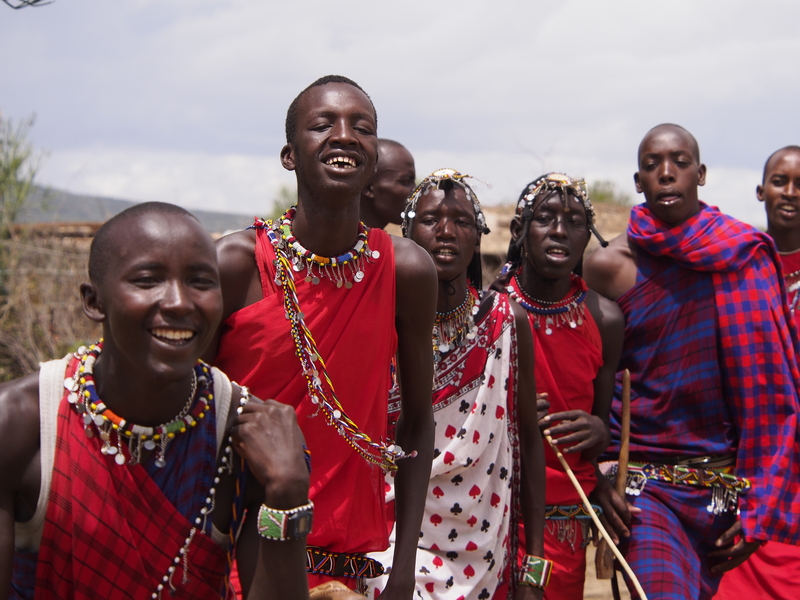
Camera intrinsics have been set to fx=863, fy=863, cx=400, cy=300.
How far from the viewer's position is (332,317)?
278 cm

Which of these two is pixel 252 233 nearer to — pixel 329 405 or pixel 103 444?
pixel 329 405

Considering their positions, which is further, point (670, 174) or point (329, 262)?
point (670, 174)

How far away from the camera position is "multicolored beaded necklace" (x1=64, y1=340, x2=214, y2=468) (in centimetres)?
210

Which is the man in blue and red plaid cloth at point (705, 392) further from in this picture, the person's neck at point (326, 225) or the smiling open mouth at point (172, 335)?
the smiling open mouth at point (172, 335)

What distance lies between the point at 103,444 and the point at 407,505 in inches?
46.4

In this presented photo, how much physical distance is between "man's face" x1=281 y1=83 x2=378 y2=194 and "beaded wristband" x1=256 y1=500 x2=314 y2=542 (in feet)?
3.54

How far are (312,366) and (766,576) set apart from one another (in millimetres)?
3069

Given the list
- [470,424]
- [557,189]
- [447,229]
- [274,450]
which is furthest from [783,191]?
[274,450]

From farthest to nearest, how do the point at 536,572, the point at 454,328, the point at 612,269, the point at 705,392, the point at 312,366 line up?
the point at 612,269
the point at 705,392
the point at 454,328
the point at 536,572
the point at 312,366

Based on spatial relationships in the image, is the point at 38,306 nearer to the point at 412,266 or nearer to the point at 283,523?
the point at 412,266

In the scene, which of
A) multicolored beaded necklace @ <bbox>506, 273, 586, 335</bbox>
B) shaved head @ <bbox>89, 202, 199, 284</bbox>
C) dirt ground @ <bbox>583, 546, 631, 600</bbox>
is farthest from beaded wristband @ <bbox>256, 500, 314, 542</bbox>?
dirt ground @ <bbox>583, 546, 631, 600</bbox>

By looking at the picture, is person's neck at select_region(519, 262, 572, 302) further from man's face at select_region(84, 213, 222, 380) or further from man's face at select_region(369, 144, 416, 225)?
man's face at select_region(84, 213, 222, 380)

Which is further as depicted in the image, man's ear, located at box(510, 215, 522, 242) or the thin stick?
man's ear, located at box(510, 215, 522, 242)

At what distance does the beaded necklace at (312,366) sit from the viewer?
2.71 metres
